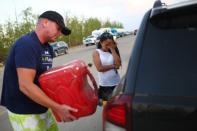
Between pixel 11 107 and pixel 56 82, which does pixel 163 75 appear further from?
pixel 11 107

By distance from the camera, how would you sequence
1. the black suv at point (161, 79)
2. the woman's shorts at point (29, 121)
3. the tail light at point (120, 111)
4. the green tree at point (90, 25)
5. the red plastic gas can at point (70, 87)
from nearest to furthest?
the black suv at point (161, 79), the tail light at point (120, 111), the red plastic gas can at point (70, 87), the woman's shorts at point (29, 121), the green tree at point (90, 25)

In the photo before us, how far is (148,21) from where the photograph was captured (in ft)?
10.3

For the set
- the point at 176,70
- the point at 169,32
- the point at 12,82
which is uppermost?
the point at 169,32

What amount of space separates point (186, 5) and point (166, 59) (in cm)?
39

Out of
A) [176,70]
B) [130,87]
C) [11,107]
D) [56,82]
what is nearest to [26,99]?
[11,107]

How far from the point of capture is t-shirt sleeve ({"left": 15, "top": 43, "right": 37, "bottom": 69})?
396cm

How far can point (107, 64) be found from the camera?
6922 millimetres

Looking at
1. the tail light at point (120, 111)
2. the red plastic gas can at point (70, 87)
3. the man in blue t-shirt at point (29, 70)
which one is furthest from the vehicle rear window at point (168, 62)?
the man in blue t-shirt at point (29, 70)

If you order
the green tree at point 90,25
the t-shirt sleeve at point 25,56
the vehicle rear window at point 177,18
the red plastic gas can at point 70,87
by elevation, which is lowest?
the green tree at point 90,25

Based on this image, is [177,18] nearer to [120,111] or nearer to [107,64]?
[120,111]

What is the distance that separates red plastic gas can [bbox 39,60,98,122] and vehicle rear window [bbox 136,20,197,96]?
1.01m

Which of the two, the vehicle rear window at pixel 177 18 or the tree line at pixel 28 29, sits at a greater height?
the vehicle rear window at pixel 177 18

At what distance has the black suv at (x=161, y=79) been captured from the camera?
281 centimetres

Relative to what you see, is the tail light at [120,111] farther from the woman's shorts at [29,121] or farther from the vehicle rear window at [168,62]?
the woman's shorts at [29,121]
